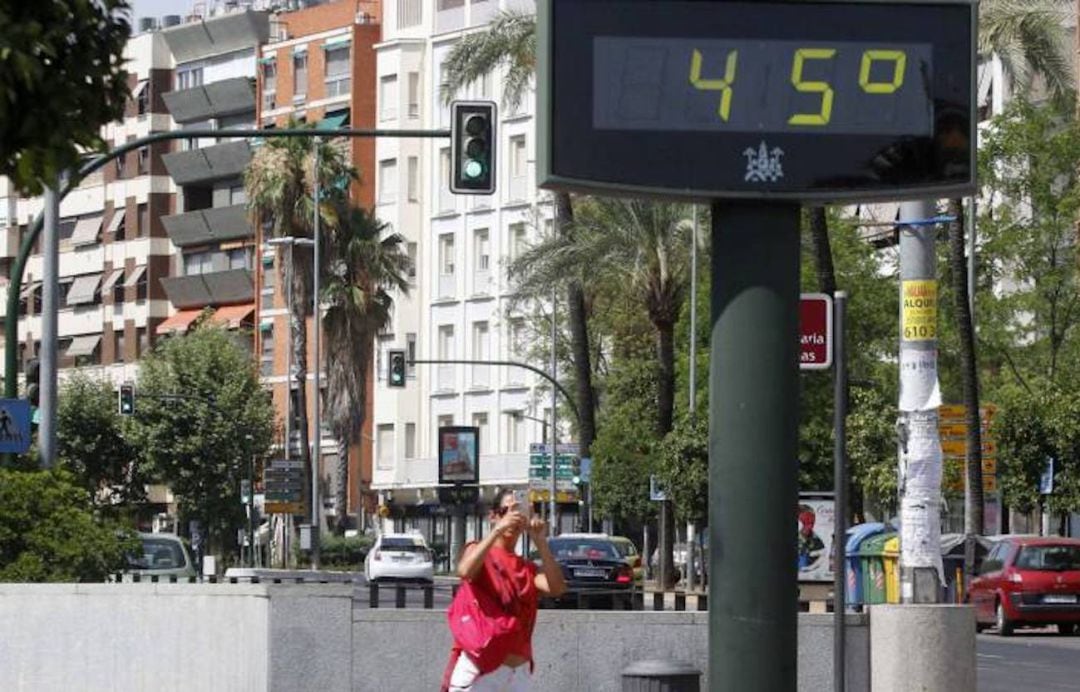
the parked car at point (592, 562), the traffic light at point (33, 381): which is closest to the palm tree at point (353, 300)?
the parked car at point (592, 562)

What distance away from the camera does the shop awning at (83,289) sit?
4512 inches

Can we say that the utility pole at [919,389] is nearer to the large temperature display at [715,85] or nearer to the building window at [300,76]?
the large temperature display at [715,85]

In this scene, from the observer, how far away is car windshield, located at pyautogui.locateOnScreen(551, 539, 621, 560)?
52.6 metres

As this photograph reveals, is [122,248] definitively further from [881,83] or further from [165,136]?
[881,83]

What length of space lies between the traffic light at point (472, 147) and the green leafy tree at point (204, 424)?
2359 inches

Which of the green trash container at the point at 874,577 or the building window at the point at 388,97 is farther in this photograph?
the building window at the point at 388,97

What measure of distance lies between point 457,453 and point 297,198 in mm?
18713

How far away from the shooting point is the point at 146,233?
4437 inches

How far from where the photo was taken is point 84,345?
11531cm

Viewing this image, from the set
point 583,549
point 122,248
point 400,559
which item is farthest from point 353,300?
point 122,248

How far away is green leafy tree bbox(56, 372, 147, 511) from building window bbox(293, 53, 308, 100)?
1984 centimetres

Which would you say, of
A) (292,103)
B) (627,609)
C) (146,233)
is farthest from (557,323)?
(627,609)

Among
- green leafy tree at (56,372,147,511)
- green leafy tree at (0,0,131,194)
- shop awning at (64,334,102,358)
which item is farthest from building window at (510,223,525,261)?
green leafy tree at (0,0,131,194)

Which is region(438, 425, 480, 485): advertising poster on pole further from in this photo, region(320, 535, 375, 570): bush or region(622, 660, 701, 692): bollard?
region(622, 660, 701, 692): bollard
